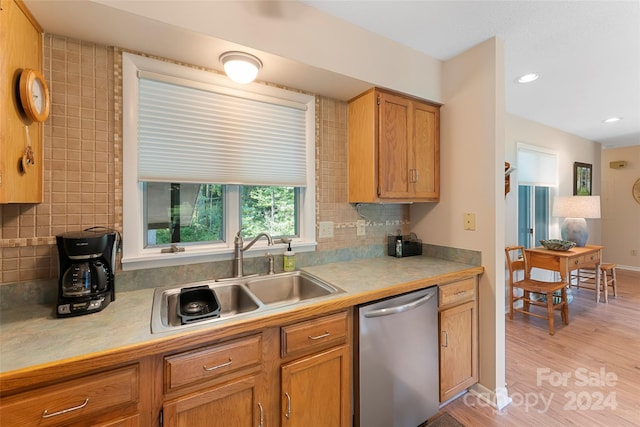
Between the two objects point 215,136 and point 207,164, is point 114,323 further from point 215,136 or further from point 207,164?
point 215,136

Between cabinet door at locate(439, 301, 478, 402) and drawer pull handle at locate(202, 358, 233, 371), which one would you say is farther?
cabinet door at locate(439, 301, 478, 402)

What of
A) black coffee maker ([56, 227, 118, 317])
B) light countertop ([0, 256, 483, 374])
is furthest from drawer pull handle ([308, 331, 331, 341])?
black coffee maker ([56, 227, 118, 317])

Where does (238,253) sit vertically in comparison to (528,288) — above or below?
above

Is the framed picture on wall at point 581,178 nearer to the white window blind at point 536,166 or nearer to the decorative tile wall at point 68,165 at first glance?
the white window blind at point 536,166

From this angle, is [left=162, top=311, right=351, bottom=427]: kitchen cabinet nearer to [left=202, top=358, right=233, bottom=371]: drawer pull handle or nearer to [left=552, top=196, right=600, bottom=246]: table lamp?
[left=202, top=358, right=233, bottom=371]: drawer pull handle

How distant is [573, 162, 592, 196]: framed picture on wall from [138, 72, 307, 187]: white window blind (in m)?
4.95

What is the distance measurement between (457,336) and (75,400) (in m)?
1.93

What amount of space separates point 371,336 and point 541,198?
160 inches

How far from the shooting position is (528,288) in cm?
296

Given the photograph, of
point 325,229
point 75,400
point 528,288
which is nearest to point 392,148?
point 325,229

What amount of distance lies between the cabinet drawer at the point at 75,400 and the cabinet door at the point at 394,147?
5.40ft

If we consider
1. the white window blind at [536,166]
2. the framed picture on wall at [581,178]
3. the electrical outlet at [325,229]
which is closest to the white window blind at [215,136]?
the electrical outlet at [325,229]

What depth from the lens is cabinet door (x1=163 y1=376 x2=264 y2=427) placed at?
3.22 feet

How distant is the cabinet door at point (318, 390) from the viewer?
1.19m
